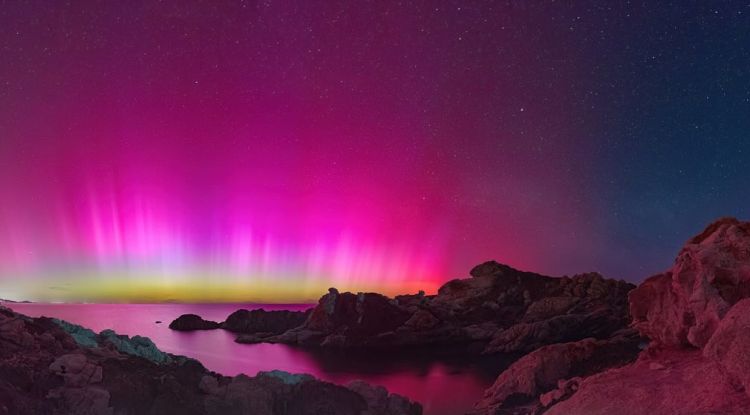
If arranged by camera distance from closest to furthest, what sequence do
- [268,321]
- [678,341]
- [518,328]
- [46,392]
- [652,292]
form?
[678,341] → [652,292] → [46,392] → [518,328] → [268,321]

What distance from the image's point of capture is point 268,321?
4456 inches

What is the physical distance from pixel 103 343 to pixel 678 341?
28396 millimetres

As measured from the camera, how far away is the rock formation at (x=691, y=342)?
29.5 ft

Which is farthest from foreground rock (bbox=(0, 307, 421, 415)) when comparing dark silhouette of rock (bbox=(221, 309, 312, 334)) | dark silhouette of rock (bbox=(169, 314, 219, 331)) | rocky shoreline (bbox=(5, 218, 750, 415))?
dark silhouette of rock (bbox=(169, 314, 219, 331))

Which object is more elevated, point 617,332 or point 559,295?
point 559,295

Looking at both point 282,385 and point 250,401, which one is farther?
point 282,385

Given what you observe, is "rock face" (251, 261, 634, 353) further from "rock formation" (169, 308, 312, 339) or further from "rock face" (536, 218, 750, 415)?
"rock face" (536, 218, 750, 415)

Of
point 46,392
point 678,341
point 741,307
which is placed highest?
point 741,307

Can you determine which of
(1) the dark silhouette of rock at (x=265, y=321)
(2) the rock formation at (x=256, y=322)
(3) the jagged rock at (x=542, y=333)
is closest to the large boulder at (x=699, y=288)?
(3) the jagged rock at (x=542, y=333)

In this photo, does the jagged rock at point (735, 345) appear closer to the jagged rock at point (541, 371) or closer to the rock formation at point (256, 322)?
the jagged rock at point (541, 371)

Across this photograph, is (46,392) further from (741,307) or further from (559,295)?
(559,295)

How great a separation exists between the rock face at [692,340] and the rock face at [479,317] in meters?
67.2

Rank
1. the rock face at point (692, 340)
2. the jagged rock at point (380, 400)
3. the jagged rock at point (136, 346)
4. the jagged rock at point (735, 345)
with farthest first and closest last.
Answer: the jagged rock at point (136, 346)
the jagged rock at point (380, 400)
the rock face at point (692, 340)
the jagged rock at point (735, 345)

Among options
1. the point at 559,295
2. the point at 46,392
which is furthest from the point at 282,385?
the point at 559,295
